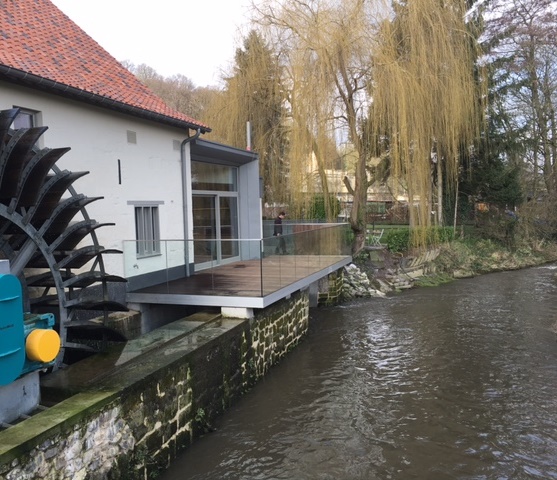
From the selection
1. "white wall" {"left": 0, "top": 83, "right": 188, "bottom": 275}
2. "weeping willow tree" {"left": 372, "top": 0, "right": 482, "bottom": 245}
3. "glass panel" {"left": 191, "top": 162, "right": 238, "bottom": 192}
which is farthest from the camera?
"weeping willow tree" {"left": 372, "top": 0, "right": 482, "bottom": 245}

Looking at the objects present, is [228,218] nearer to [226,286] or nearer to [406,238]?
[226,286]

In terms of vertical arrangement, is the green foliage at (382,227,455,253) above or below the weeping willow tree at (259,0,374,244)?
below

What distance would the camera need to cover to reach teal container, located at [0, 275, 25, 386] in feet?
12.9

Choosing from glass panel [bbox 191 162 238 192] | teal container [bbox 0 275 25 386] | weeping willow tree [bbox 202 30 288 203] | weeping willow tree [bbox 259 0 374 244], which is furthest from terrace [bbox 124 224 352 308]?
weeping willow tree [bbox 202 30 288 203]

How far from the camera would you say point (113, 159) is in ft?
27.0

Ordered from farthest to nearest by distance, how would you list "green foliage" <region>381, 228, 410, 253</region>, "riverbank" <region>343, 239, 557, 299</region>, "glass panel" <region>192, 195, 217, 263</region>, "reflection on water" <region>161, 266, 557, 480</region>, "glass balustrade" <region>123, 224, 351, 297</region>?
A: "green foliage" <region>381, 228, 410, 253</region>
"riverbank" <region>343, 239, 557, 299</region>
"glass panel" <region>192, 195, 217, 263</region>
"glass balustrade" <region>123, 224, 351, 297</region>
"reflection on water" <region>161, 266, 557, 480</region>

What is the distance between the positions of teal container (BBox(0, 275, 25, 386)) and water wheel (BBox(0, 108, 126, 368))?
160 centimetres

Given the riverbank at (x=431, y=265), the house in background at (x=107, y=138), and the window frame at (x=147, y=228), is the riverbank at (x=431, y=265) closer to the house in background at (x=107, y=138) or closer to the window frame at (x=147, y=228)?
the house in background at (x=107, y=138)

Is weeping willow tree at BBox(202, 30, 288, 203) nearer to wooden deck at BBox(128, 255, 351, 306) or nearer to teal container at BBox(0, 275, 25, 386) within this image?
wooden deck at BBox(128, 255, 351, 306)

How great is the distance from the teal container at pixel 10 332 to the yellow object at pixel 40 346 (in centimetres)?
12

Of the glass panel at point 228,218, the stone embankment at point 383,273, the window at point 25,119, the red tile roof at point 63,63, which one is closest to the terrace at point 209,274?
the red tile roof at point 63,63

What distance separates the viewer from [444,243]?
18656 mm

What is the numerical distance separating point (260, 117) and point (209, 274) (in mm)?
9006

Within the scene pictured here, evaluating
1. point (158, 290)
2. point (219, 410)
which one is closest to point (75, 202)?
point (158, 290)
